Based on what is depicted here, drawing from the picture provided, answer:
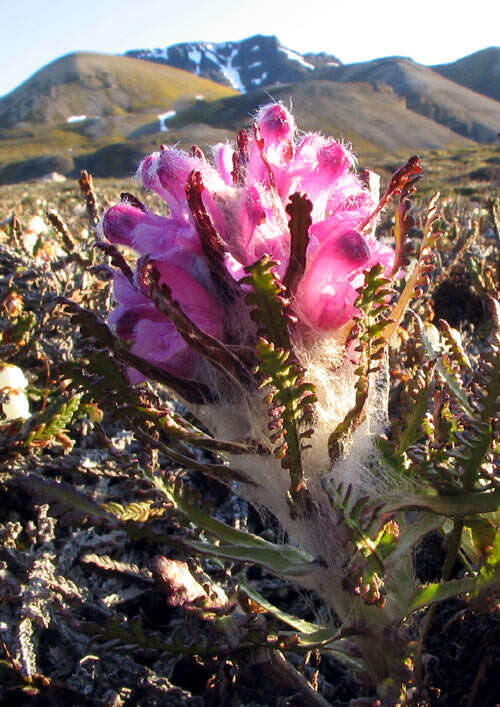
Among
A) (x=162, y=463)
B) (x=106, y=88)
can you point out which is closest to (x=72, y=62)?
(x=106, y=88)

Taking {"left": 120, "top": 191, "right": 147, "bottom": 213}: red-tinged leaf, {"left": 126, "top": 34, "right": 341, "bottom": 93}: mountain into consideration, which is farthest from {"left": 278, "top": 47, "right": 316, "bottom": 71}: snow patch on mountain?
{"left": 120, "top": 191, "right": 147, "bottom": 213}: red-tinged leaf

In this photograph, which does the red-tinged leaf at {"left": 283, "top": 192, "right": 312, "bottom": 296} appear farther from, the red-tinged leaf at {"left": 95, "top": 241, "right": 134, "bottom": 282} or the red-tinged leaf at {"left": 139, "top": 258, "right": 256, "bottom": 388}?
the red-tinged leaf at {"left": 95, "top": 241, "right": 134, "bottom": 282}

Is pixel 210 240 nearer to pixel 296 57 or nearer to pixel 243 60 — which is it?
pixel 296 57

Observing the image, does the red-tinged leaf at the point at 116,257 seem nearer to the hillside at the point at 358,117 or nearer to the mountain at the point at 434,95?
the hillside at the point at 358,117

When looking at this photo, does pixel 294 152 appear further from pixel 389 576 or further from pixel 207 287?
pixel 389 576

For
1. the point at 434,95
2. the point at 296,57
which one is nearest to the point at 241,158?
the point at 434,95
